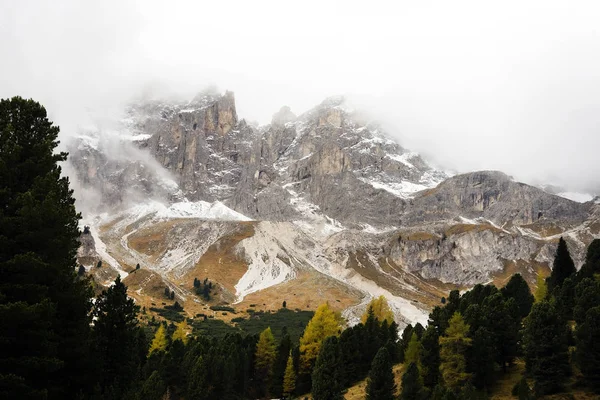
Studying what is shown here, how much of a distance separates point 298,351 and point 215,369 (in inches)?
641

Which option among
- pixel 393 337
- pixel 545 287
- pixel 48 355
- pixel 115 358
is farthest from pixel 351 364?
pixel 48 355

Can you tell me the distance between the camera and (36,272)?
65.7 ft

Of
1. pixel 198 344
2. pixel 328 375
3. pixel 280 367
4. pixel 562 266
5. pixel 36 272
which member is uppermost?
pixel 562 266

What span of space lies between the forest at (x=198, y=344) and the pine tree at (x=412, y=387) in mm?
97

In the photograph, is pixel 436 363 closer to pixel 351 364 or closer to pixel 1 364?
pixel 351 364

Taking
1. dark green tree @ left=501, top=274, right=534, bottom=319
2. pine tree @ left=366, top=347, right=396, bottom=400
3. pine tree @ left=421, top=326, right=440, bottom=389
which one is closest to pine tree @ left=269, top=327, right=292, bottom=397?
pine tree @ left=366, top=347, right=396, bottom=400

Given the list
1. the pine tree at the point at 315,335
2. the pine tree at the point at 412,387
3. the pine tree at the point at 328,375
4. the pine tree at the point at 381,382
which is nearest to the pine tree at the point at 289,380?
the pine tree at the point at 315,335

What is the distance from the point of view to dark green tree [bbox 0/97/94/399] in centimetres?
1889

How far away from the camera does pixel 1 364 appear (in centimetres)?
1873

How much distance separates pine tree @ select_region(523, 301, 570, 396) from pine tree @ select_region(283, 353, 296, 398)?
36.6 m

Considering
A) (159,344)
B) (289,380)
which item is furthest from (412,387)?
(159,344)

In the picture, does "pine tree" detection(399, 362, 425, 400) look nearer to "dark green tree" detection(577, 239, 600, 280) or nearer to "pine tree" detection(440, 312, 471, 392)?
"pine tree" detection(440, 312, 471, 392)

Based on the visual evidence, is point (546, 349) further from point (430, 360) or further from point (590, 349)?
point (430, 360)

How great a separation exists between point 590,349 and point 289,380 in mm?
43268
